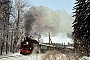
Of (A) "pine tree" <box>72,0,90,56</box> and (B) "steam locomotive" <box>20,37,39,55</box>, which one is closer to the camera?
A: (A) "pine tree" <box>72,0,90,56</box>

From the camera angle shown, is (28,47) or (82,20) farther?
(28,47)

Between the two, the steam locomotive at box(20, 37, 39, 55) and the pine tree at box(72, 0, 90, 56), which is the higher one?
the pine tree at box(72, 0, 90, 56)

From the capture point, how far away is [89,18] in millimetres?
26172

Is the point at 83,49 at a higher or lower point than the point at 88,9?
lower

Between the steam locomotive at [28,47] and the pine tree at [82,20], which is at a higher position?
the pine tree at [82,20]

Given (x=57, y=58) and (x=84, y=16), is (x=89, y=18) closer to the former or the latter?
(x=84, y=16)

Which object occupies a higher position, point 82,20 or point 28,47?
point 82,20

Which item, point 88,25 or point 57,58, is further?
point 88,25

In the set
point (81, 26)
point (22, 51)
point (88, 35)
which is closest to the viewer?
point (88, 35)

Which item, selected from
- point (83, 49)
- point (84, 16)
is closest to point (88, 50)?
point (83, 49)

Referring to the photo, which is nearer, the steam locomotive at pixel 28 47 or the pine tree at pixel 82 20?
the pine tree at pixel 82 20

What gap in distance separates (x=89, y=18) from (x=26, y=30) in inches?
855

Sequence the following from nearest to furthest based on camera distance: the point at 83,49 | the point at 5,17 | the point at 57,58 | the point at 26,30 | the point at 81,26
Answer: the point at 57,58
the point at 83,49
the point at 81,26
the point at 5,17
the point at 26,30

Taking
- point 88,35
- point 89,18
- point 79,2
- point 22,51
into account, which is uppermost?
point 79,2
